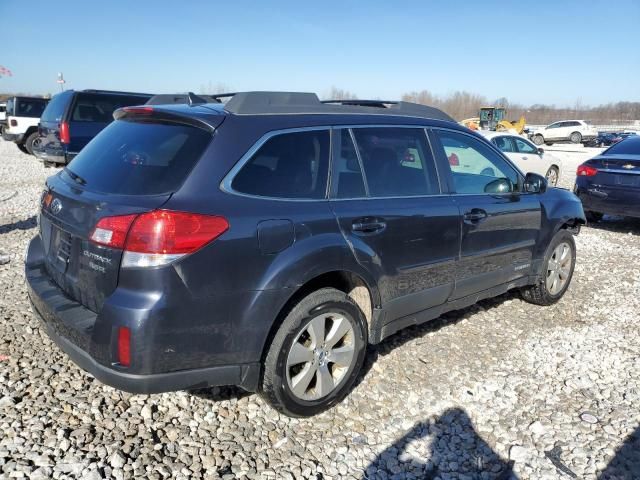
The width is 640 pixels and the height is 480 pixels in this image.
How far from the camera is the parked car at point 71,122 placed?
35.0ft

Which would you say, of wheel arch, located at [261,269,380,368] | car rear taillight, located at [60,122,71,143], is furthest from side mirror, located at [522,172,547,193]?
car rear taillight, located at [60,122,71,143]

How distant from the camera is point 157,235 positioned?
224 cm

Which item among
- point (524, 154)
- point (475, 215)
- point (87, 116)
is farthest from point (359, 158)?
point (524, 154)

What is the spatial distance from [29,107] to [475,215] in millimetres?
18101

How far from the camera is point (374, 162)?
127 inches

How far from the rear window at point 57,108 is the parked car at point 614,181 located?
1059cm

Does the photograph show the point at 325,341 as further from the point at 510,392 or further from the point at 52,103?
the point at 52,103

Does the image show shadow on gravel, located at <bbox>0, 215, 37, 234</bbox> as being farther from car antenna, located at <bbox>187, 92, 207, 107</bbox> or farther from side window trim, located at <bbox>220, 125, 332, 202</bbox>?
side window trim, located at <bbox>220, 125, 332, 202</bbox>

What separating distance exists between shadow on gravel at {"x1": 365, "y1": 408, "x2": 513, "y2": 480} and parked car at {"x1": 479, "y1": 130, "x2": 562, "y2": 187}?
10.4 meters

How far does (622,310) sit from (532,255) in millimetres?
1299

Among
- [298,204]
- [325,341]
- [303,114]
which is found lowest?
[325,341]

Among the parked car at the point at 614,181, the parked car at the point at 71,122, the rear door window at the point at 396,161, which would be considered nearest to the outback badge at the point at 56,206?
the rear door window at the point at 396,161

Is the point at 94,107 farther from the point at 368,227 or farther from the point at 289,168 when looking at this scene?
the point at 368,227

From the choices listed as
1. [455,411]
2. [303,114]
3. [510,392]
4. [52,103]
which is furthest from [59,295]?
[52,103]
